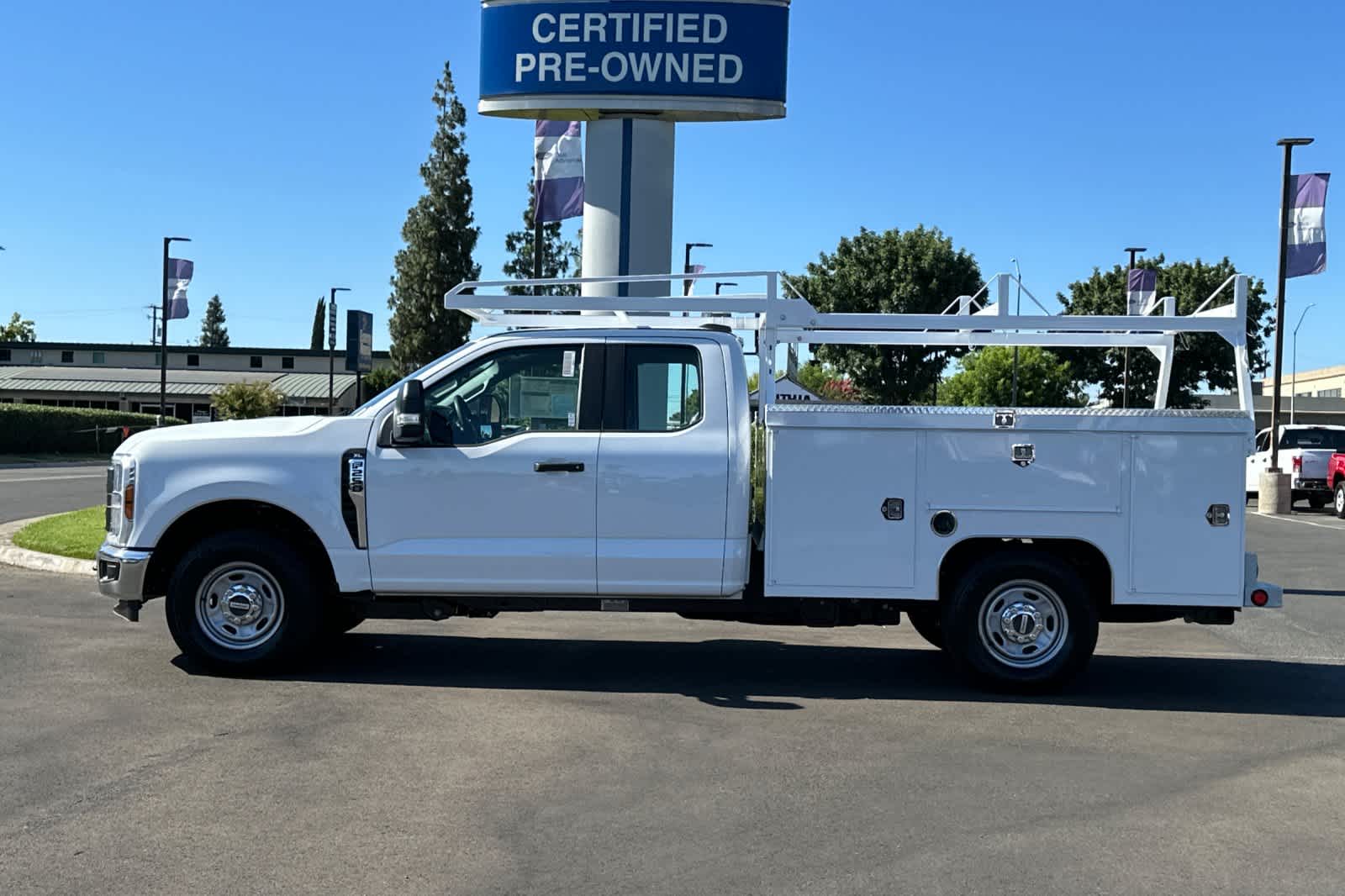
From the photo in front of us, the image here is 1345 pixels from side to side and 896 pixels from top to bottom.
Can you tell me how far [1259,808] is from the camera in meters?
5.53

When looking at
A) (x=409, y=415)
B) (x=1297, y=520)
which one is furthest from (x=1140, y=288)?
(x=409, y=415)

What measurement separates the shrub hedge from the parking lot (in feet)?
138

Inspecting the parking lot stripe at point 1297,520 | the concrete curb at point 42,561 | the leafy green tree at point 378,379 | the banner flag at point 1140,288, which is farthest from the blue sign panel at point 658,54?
the leafy green tree at point 378,379

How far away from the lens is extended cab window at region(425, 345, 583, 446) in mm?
7695

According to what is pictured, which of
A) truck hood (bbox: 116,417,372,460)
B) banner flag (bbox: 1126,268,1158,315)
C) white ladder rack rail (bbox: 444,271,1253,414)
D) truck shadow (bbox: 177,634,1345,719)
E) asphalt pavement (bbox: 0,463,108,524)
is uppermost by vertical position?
banner flag (bbox: 1126,268,1158,315)

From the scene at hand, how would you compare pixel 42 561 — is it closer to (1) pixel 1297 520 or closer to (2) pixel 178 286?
(1) pixel 1297 520

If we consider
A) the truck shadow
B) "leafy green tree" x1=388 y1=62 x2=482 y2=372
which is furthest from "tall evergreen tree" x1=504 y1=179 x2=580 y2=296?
the truck shadow

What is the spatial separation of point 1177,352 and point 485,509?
44153 mm

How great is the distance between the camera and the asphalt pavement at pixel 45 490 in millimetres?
20703

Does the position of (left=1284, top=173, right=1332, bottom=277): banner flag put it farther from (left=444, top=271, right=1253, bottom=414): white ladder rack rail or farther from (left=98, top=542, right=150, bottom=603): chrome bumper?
(left=98, top=542, right=150, bottom=603): chrome bumper

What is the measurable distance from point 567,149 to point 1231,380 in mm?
40437

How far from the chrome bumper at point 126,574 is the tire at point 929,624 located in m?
4.63

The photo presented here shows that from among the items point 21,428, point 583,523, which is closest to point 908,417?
point 583,523

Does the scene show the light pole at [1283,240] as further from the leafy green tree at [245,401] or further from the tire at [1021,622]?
the leafy green tree at [245,401]
